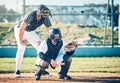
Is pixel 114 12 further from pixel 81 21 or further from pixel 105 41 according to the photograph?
pixel 81 21

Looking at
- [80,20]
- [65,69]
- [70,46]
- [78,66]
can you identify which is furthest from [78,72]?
[80,20]

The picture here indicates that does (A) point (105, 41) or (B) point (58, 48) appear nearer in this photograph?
(B) point (58, 48)

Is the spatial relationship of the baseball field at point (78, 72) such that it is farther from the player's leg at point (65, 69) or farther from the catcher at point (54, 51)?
the catcher at point (54, 51)

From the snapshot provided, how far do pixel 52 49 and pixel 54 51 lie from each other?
7cm

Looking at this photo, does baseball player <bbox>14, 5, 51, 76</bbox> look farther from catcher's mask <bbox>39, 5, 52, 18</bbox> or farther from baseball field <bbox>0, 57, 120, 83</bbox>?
baseball field <bbox>0, 57, 120, 83</bbox>

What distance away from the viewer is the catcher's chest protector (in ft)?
16.7

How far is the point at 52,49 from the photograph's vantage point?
16.8 feet

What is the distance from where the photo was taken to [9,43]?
969 centimetres

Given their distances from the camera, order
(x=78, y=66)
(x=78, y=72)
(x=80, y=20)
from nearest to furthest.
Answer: (x=78, y=72), (x=78, y=66), (x=80, y=20)

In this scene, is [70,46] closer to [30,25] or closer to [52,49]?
[52,49]

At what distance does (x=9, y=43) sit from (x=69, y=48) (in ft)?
15.9

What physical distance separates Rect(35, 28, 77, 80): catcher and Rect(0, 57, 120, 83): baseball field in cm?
27

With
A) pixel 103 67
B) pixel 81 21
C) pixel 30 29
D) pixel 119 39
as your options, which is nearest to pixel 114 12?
pixel 119 39

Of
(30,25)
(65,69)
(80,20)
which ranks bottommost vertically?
(80,20)
